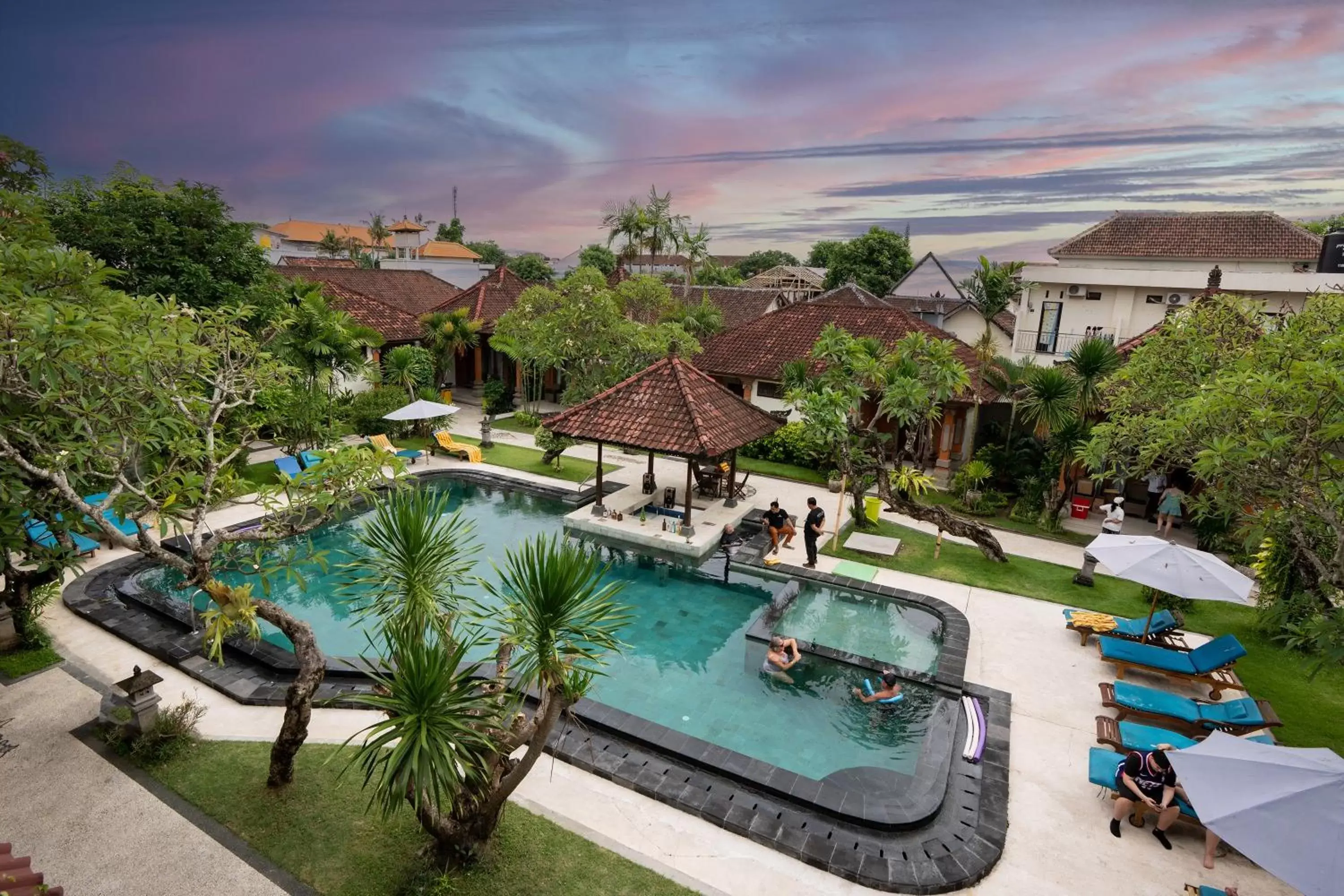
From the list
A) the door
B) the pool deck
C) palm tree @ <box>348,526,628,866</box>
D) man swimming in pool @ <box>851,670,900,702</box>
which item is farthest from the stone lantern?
the door

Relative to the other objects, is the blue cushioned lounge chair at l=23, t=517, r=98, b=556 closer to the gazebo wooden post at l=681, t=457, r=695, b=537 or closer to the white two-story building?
the gazebo wooden post at l=681, t=457, r=695, b=537

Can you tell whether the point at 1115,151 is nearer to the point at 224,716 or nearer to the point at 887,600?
the point at 887,600

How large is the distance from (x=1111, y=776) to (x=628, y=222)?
44.9 metres

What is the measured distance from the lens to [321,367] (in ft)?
64.0

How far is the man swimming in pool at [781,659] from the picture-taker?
1104 centimetres

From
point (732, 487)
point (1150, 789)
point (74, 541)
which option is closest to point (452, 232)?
point (732, 487)

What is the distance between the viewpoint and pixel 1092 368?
1678 centimetres

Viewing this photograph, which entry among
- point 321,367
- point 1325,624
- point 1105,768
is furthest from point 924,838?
point 321,367

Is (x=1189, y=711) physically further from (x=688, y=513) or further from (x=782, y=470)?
(x=782, y=470)

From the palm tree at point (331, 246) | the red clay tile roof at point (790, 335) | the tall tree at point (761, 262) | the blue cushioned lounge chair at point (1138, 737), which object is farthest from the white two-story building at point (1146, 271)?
the tall tree at point (761, 262)

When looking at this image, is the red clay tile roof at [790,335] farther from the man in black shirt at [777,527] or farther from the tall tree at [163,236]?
the tall tree at [163,236]

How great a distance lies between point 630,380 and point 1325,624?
14013mm

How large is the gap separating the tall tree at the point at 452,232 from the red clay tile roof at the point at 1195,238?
334 feet

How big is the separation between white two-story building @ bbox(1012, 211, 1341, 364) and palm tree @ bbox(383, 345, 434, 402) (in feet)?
76.0
